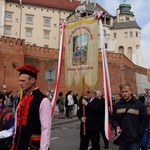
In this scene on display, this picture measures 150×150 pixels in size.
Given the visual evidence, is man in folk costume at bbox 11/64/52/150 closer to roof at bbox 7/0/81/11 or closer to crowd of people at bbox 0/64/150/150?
crowd of people at bbox 0/64/150/150

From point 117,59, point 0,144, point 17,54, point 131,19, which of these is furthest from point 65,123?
point 131,19

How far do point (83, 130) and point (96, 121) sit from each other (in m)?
0.37

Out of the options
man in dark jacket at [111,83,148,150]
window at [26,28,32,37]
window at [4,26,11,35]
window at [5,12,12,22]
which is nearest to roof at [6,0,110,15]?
window at [5,12,12,22]

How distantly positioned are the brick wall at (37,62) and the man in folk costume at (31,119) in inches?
1087

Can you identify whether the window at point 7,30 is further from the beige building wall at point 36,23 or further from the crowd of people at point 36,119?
the crowd of people at point 36,119

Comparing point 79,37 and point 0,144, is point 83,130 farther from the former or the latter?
point 0,144

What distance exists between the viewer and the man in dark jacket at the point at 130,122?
5.46 m

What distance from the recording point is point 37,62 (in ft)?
146

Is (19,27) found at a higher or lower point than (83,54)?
higher

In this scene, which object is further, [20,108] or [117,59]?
[117,59]

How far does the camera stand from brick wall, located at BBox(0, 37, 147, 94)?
38.9 m

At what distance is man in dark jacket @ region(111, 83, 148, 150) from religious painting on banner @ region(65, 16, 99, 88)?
7.13ft

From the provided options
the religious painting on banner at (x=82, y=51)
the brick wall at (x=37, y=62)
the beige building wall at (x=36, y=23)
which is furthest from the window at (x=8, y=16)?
the religious painting on banner at (x=82, y=51)

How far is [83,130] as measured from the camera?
287 inches
